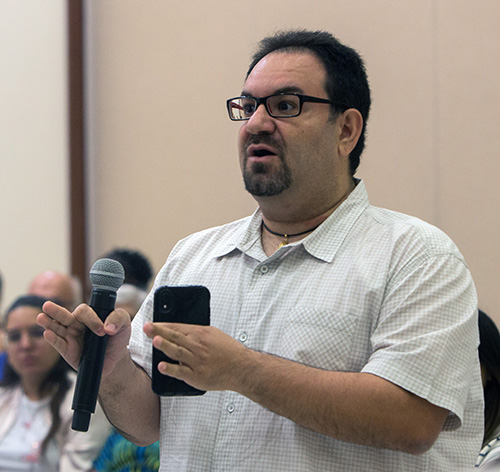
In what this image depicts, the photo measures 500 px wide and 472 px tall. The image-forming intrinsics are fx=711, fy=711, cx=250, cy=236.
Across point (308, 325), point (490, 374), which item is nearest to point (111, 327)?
point (308, 325)

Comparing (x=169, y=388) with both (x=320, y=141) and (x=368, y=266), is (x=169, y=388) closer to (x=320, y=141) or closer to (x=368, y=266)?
(x=368, y=266)

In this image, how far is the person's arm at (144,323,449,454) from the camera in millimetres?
1168

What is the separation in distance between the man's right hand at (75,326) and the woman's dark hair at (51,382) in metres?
1.51

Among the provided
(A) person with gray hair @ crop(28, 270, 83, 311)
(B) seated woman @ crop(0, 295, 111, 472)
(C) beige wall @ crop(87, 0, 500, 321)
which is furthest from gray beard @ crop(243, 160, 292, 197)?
(A) person with gray hair @ crop(28, 270, 83, 311)

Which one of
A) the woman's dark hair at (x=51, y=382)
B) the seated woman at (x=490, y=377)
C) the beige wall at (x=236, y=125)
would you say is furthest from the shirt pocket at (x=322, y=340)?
the beige wall at (x=236, y=125)

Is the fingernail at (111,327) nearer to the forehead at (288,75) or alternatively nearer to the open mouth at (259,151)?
the open mouth at (259,151)

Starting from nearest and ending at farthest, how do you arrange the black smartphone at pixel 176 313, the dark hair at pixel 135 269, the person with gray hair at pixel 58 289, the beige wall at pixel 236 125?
the black smartphone at pixel 176 313 < the beige wall at pixel 236 125 < the dark hair at pixel 135 269 < the person with gray hair at pixel 58 289

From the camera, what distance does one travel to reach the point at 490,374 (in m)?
1.85

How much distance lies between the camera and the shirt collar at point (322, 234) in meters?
1.44

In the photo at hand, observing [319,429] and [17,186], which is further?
[17,186]

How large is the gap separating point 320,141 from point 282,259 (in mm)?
279

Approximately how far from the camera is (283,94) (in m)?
1.50

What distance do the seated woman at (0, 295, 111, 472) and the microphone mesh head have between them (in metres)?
1.34

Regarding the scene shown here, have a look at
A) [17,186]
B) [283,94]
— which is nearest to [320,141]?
[283,94]
